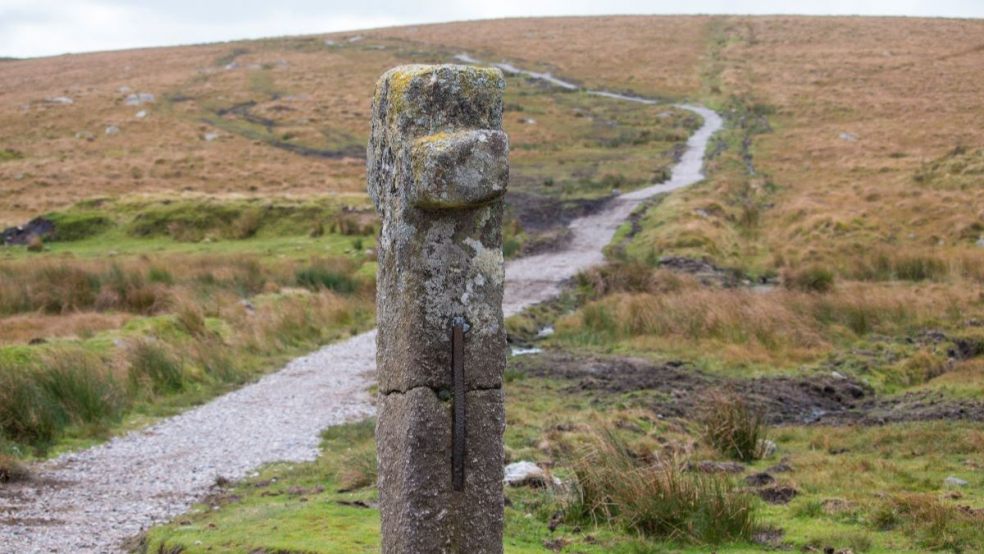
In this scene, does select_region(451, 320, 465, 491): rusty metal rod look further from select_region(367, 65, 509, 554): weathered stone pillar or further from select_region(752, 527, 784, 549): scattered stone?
select_region(752, 527, 784, 549): scattered stone

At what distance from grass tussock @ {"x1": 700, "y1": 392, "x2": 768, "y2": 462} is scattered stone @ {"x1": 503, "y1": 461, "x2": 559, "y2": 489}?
7.22ft

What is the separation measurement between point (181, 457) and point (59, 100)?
66350 millimetres

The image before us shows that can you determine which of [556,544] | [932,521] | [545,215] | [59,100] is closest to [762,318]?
[932,521]

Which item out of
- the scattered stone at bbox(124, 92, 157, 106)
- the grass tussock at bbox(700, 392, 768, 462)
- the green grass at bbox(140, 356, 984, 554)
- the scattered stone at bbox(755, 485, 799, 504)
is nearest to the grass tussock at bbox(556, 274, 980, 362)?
the green grass at bbox(140, 356, 984, 554)

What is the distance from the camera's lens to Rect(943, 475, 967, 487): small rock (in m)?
9.70

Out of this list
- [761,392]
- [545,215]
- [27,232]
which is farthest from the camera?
[545,215]

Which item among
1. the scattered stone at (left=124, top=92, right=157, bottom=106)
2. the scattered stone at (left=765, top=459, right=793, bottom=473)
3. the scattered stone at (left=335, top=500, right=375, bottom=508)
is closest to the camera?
the scattered stone at (left=335, top=500, right=375, bottom=508)

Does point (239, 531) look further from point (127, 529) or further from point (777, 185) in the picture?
point (777, 185)

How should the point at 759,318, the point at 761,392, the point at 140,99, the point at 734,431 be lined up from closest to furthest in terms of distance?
the point at 734,431
the point at 761,392
the point at 759,318
the point at 140,99

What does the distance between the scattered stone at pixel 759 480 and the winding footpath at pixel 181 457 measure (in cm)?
513

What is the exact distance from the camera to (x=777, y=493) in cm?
976

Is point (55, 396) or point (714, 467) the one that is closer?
point (714, 467)

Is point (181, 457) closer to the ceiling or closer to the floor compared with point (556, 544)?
closer to the floor

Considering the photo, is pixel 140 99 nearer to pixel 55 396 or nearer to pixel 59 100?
pixel 59 100
